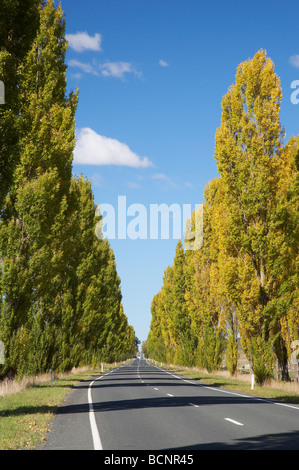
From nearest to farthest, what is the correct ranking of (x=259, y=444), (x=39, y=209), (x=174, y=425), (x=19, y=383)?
(x=259, y=444), (x=174, y=425), (x=39, y=209), (x=19, y=383)

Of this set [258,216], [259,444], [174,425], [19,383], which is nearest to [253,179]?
[258,216]

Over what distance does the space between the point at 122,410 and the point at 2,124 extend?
8832mm

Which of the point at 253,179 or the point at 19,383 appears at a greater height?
the point at 253,179

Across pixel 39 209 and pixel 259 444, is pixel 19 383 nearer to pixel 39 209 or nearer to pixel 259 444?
pixel 39 209

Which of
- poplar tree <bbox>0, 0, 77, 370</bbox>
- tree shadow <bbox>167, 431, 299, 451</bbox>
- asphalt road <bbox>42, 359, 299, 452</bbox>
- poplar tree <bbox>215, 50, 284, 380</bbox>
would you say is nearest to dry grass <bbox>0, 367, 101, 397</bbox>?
poplar tree <bbox>0, 0, 77, 370</bbox>

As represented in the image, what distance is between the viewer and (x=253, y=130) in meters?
28.3

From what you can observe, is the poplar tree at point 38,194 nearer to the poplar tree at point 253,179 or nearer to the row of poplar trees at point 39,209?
the row of poplar trees at point 39,209

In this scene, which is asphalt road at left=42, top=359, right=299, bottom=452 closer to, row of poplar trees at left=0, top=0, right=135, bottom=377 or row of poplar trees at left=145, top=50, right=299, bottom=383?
row of poplar trees at left=0, top=0, right=135, bottom=377

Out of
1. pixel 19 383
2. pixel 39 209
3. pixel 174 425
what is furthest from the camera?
Result: pixel 19 383

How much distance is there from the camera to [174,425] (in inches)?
490

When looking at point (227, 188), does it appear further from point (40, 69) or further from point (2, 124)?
point (2, 124)

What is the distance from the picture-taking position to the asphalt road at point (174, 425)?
9703 millimetres

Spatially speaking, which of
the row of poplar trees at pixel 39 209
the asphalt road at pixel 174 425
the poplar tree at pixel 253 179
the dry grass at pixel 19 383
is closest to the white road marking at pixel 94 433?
the asphalt road at pixel 174 425

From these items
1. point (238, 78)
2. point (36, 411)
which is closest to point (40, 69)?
point (238, 78)
